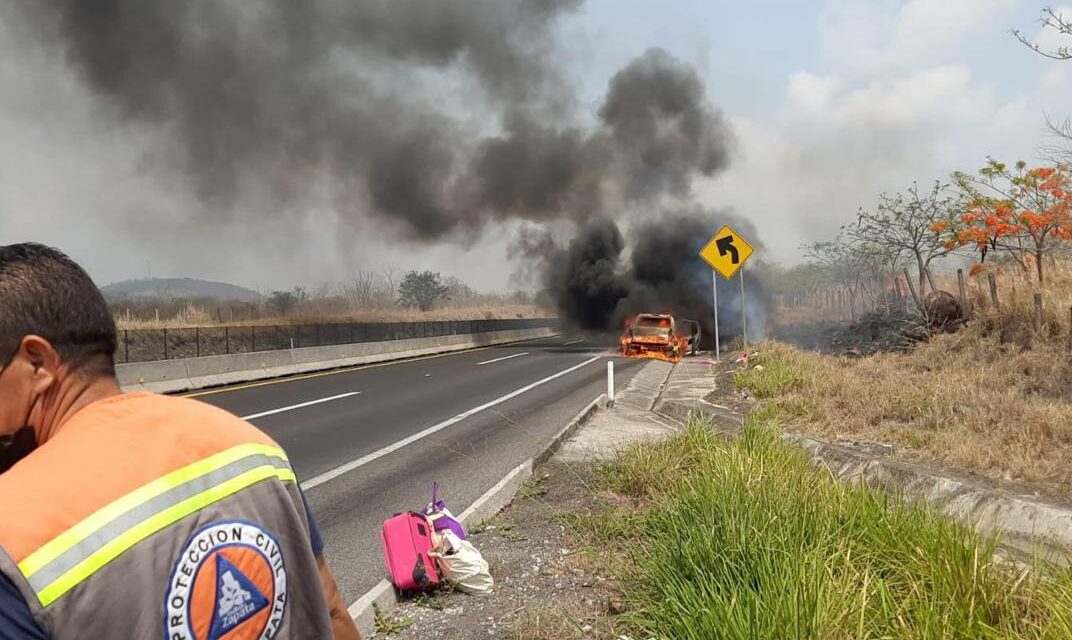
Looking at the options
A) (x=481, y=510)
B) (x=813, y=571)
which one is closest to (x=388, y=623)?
(x=481, y=510)

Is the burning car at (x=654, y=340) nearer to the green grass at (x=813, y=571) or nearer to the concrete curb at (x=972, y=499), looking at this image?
the concrete curb at (x=972, y=499)

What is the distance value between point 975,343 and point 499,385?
9.02 m

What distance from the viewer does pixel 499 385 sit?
1689 cm

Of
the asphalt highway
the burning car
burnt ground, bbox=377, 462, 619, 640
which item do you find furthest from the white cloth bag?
the burning car

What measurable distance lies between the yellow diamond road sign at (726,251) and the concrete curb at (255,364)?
10348 mm

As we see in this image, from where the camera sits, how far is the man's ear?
4.43ft

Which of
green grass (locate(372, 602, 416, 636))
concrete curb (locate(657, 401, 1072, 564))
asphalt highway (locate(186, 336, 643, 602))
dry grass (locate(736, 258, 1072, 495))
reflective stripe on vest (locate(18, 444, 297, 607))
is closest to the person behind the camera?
reflective stripe on vest (locate(18, 444, 297, 607))

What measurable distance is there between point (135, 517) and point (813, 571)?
268 centimetres

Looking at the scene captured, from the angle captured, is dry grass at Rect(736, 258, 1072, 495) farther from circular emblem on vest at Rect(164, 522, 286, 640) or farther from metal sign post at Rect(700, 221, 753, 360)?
circular emblem on vest at Rect(164, 522, 286, 640)

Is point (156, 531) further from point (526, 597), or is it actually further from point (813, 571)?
point (526, 597)

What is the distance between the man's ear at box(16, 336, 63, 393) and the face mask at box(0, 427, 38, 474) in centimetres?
8

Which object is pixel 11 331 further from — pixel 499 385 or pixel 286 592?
pixel 499 385

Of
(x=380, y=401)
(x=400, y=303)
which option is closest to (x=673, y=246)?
(x=380, y=401)

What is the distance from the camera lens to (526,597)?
421cm
